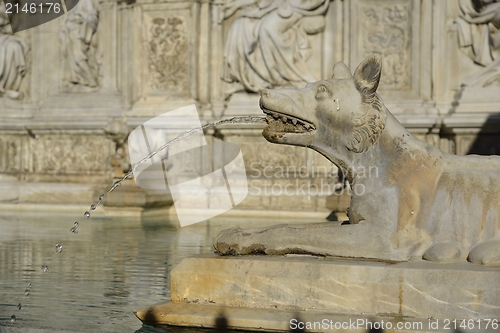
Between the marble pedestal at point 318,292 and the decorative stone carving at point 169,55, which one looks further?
the decorative stone carving at point 169,55

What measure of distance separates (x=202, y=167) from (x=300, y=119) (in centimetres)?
752

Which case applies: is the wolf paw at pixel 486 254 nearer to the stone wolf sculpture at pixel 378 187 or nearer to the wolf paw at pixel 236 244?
the stone wolf sculpture at pixel 378 187

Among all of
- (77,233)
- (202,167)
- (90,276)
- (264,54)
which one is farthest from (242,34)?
(90,276)

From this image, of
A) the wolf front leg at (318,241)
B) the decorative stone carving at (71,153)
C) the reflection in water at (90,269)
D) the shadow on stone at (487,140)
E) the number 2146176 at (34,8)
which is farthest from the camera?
the number 2146176 at (34,8)

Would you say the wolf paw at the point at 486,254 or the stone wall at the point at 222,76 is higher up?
the stone wall at the point at 222,76

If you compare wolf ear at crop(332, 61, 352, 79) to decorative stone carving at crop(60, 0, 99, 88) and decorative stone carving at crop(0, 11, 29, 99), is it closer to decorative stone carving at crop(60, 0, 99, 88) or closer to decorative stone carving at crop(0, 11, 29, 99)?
→ decorative stone carving at crop(60, 0, 99, 88)

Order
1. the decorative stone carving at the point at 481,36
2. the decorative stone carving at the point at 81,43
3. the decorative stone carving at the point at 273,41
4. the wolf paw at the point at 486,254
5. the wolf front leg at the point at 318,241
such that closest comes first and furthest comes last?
the wolf paw at the point at 486,254 < the wolf front leg at the point at 318,241 < the decorative stone carving at the point at 481,36 < the decorative stone carving at the point at 273,41 < the decorative stone carving at the point at 81,43

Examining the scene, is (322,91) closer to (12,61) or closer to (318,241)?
(318,241)

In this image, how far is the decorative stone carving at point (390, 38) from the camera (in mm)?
11492

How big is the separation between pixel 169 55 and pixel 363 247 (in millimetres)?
8436

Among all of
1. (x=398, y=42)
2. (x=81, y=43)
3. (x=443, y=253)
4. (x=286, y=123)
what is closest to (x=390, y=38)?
(x=398, y=42)

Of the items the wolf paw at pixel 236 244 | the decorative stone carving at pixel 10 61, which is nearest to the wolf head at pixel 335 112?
the wolf paw at pixel 236 244

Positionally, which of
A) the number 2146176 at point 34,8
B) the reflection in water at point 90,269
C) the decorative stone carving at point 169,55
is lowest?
the reflection in water at point 90,269

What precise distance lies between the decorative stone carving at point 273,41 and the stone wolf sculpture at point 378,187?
7.14 m
